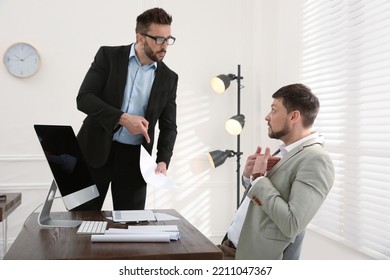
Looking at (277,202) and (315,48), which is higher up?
(315,48)

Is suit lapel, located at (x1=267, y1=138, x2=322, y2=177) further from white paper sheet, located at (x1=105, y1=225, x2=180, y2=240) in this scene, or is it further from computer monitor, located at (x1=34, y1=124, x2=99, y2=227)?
computer monitor, located at (x1=34, y1=124, x2=99, y2=227)

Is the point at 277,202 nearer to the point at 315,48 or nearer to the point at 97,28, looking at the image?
the point at 315,48

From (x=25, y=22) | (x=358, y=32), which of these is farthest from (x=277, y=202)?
(x=25, y=22)

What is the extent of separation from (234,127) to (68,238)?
250 cm

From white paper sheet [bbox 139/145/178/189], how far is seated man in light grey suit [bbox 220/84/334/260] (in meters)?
0.33

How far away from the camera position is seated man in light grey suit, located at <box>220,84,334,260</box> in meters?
1.77

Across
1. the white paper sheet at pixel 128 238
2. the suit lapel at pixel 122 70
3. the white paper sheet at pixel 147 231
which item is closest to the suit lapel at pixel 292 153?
the white paper sheet at pixel 147 231

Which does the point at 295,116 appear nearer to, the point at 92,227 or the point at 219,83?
the point at 92,227

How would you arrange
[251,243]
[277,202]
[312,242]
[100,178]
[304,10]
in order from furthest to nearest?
[304,10]
[312,242]
[100,178]
[251,243]
[277,202]

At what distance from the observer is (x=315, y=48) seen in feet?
10.9

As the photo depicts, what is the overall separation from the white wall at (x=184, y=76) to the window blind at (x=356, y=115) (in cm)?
55

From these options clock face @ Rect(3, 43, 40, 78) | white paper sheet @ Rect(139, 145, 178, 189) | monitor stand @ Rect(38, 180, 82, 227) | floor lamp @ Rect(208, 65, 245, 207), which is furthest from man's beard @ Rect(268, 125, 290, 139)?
clock face @ Rect(3, 43, 40, 78)

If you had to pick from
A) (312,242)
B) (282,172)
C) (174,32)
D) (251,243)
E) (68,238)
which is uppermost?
(174,32)

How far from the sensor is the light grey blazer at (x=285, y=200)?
1.76 metres
